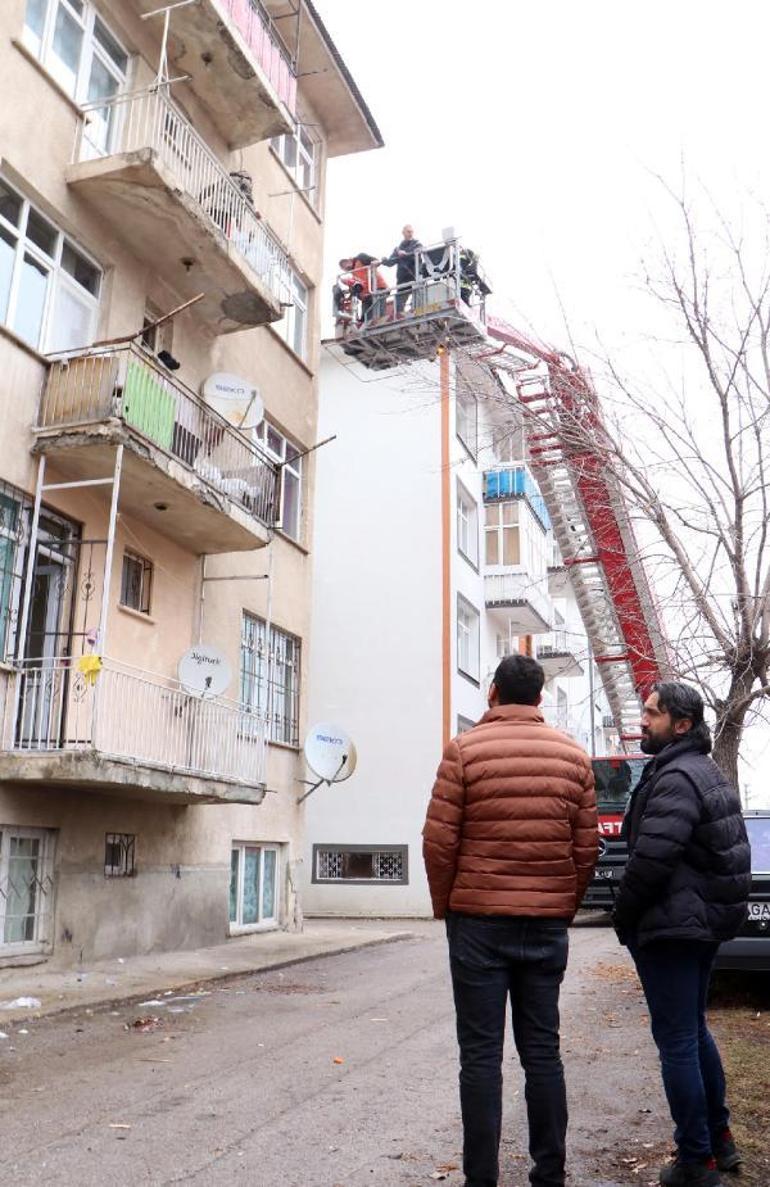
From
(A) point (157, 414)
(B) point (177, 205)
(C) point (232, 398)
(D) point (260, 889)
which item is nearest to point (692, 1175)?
(A) point (157, 414)

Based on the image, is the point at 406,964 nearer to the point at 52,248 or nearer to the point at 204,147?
the point at 52,248

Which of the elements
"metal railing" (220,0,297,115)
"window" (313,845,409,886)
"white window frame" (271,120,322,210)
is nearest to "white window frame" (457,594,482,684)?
"window" (313,845,409,886)

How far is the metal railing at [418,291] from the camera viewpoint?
21859 millimetres

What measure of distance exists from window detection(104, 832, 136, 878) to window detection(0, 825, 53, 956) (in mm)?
1097

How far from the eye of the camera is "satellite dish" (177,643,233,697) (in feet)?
44.1

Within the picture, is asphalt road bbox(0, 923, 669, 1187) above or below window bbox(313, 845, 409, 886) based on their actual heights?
below

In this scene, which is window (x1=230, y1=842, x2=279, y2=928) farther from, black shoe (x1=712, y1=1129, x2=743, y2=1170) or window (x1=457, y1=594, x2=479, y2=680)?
black shoe (x1=712, y1=1129, x2=743, y2=1170)

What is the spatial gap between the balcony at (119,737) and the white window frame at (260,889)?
2168 mm

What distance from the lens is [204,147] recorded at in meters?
14.1

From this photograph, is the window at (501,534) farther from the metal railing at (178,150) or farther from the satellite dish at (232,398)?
the satellite dish at (232,398)

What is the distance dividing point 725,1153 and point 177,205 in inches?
467

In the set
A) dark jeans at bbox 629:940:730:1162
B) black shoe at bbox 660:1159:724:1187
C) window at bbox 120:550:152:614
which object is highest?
window at bbox 120:550:152:614

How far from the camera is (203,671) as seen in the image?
532 inches

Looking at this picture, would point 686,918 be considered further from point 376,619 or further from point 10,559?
point 376,619
